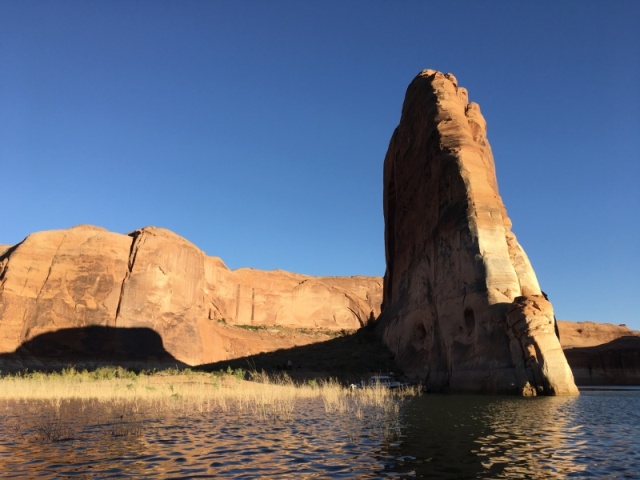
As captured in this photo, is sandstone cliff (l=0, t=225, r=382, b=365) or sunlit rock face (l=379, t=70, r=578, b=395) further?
sandstone cliff (l=0, t=225, r=382, b=365)

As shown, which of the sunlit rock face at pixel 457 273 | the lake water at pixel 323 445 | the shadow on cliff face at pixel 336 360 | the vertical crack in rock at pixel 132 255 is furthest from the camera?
the vertical crack in rock at pixel 132 255

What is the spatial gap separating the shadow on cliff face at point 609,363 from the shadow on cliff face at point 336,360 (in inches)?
1127

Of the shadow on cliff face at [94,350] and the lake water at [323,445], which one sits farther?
the shadow on cliff face at [94,350]

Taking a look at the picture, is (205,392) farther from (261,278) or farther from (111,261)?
(261,278)

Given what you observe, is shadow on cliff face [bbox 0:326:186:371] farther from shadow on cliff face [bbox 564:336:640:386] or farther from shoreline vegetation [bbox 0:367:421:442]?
shadow on cliff face [bbox 564:336:640:386]

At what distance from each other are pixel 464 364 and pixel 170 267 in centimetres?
4697

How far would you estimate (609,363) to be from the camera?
2165 inches

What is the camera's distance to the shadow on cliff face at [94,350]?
169 ft

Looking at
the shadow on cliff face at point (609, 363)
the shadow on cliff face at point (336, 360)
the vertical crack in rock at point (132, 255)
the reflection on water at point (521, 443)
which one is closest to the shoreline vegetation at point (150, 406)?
the reflection on water at point (521, 443)

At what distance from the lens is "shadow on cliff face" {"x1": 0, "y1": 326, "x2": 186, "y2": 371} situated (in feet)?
169

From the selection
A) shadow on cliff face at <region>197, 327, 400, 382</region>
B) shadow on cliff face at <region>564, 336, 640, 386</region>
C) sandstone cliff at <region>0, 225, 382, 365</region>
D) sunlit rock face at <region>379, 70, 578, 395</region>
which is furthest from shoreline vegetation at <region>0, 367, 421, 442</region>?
shadow on cliff face at <region>564, 336, 640, 386</region>

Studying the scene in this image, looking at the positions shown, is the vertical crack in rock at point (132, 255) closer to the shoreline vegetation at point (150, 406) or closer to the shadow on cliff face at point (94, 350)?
the shadow on cliff face at point (94, 350)

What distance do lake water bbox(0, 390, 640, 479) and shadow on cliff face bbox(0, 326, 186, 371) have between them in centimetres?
4160

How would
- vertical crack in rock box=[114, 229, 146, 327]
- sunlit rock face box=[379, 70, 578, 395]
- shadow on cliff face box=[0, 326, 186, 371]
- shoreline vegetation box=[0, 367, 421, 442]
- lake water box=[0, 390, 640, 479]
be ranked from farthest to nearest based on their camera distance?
vertical crack in rock box=[114, 229, 146, 327] → shadow on cliff face box=[0, 326, 186, 371] → sunlit rock face box=[379, 70, 578, 395] → shoreline vegetation box=[0, 367, 421, 442] → lake water box=[0, 390, 640, 479]
